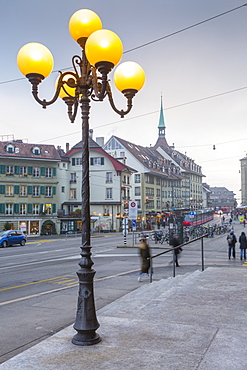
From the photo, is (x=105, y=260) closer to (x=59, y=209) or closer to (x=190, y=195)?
(x=59, y=209)

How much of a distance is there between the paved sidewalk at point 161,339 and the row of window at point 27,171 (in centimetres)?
4601

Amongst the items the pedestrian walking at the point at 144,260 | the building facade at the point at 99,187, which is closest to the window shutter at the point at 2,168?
the building facade at the point at 99,187

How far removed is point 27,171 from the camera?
52.9 metres

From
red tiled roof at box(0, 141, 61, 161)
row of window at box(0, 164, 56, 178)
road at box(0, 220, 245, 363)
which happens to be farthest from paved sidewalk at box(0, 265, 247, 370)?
red tiled roof at box(0, 141, 61, 161)

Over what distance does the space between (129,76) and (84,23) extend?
120 cm

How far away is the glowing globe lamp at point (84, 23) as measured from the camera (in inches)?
253

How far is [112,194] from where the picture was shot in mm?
61156

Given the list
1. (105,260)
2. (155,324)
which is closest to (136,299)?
(155,324)

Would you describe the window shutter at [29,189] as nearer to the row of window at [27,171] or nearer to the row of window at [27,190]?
the row of window at [27,190]

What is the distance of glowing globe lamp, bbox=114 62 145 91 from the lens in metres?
6.30

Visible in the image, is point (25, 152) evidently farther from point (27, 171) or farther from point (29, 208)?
point (29, 208)

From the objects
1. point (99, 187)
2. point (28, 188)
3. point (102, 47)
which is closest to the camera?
point (102, 47)

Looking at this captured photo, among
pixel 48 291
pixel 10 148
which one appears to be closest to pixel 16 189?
pixel 10 148

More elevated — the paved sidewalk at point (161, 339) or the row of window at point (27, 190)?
the row of window at point (27, 190)
